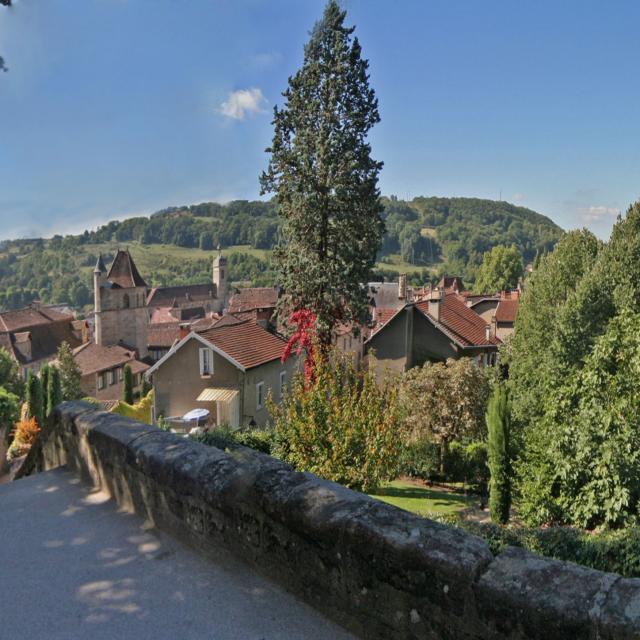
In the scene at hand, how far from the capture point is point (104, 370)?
56781 mm

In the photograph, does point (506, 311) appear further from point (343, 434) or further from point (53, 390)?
point (343, 434)

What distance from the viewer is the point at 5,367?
46.0m

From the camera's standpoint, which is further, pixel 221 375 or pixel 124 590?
pixel 221 375

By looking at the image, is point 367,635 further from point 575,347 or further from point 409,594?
point 575,347

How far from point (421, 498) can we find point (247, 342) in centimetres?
1214

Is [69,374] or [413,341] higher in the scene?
[413,341]

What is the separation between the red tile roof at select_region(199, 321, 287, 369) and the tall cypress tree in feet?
14.6

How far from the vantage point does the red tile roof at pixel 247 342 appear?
26922 mm

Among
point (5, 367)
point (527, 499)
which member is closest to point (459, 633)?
point (527, 499)

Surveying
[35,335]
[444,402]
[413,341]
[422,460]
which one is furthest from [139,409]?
[35,335]

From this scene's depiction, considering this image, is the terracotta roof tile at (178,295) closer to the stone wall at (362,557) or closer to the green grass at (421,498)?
the green grass at (421,498)

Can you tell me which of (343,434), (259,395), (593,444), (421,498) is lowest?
(421,498)

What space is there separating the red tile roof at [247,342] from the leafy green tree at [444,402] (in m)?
7.71

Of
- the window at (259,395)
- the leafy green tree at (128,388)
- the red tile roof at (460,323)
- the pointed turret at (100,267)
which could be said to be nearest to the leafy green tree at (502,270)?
the red tile roof at (460,323)
